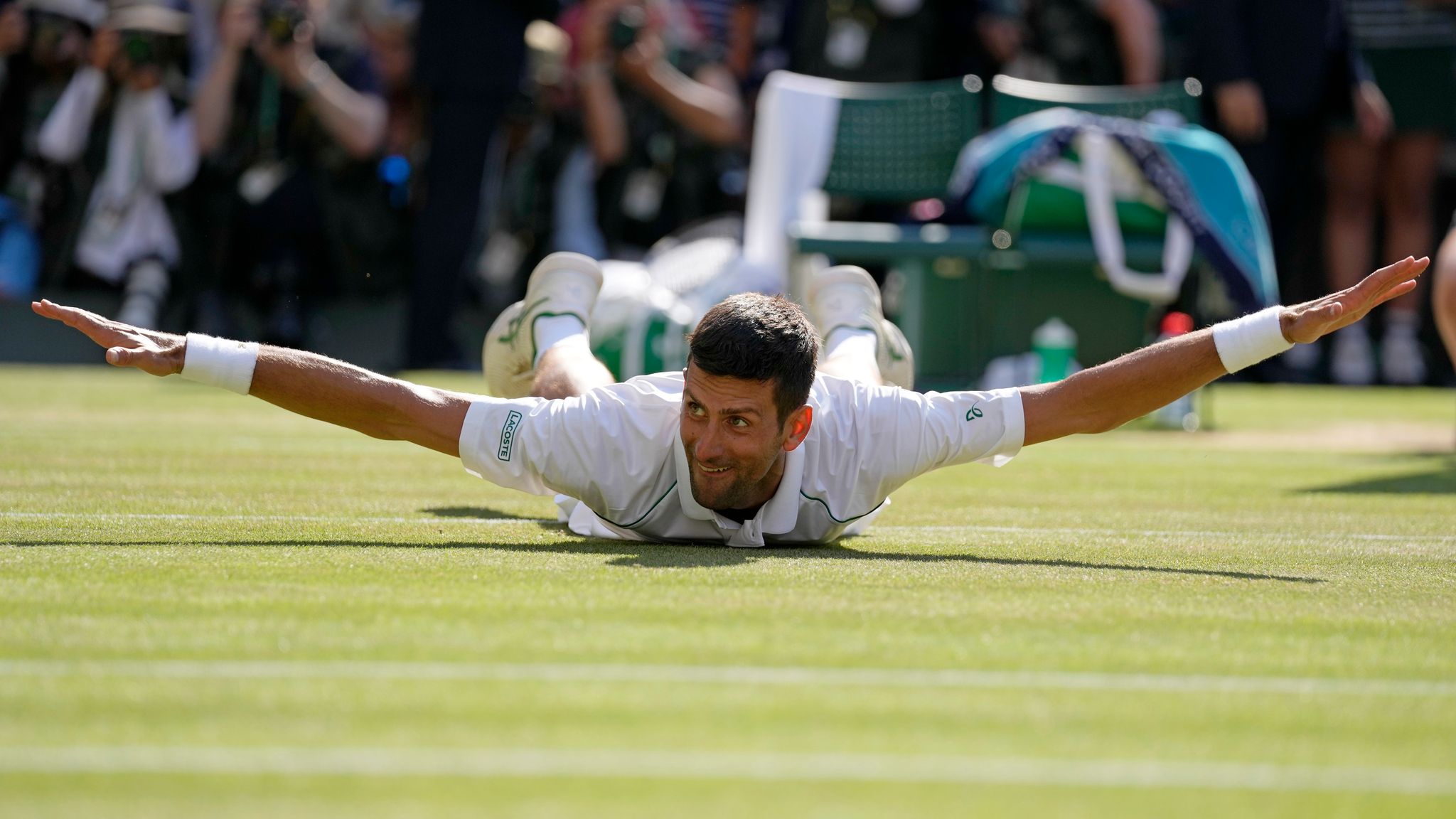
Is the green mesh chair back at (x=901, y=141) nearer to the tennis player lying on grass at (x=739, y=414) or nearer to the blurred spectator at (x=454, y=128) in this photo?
the blurred spectator at (x=454, y=128)

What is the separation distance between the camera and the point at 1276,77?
12141 mm

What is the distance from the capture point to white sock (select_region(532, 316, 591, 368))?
577 cm

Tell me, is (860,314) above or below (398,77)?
below

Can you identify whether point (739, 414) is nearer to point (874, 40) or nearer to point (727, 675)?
Result: point (727, 675)

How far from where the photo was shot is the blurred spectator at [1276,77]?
467 inches

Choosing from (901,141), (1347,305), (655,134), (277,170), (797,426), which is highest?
(655,134)

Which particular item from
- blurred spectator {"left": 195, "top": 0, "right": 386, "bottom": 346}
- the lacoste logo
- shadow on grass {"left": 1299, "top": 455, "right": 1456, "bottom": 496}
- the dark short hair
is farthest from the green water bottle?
the lacoste logo

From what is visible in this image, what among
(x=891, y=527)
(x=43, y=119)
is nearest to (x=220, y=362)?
(x=891, y=527)

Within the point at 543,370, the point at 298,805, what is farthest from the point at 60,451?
the point at 298,805

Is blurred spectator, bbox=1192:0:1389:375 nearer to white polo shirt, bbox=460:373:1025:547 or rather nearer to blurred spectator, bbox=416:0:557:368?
blurred spectator, bbox=416:0:557:368

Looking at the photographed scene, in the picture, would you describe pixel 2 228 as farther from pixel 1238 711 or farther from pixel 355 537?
pixel 1238 711

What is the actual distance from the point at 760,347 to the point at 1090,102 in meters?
6.97

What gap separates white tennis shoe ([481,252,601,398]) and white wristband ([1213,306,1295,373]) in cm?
216

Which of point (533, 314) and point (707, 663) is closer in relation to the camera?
point (707, 663)
